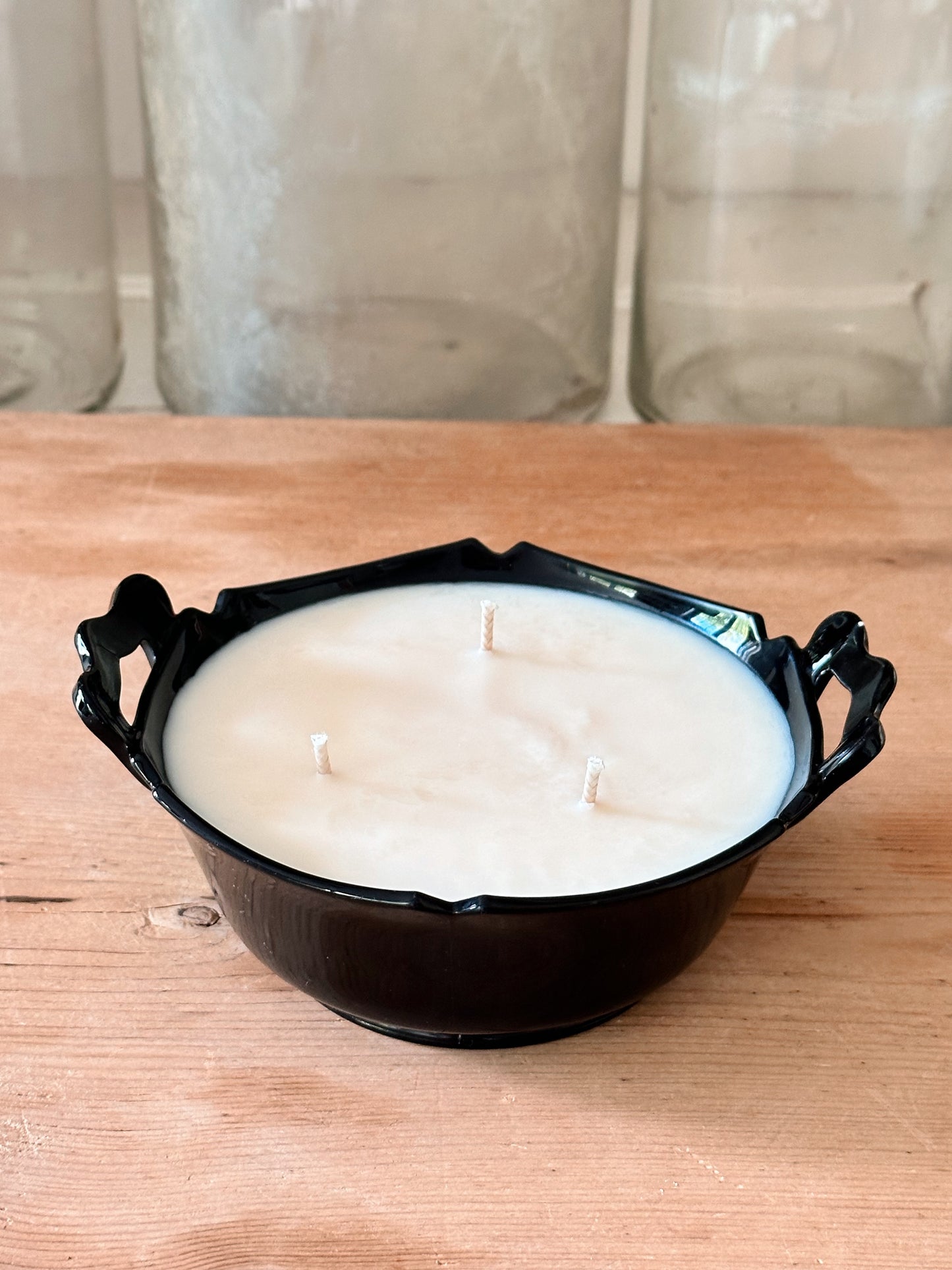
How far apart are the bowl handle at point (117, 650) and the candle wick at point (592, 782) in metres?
0.10

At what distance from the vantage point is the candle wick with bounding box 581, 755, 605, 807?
313 mm

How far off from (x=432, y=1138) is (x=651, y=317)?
0.55 m

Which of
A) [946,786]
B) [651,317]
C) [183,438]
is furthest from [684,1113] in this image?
[651,317]

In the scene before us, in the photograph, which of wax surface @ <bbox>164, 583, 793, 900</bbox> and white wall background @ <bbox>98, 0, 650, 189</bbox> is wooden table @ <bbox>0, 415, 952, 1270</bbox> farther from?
white wall background @ <bbox>98, 0, 650, 189</bbox>

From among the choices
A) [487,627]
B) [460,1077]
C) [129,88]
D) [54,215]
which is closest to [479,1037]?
[460,1077]

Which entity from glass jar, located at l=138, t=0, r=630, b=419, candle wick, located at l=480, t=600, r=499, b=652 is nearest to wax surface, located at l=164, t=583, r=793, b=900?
candle wick, located at l=480, t=600, r=499, b=652

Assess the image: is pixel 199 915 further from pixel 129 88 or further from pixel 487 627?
pixel 129 88

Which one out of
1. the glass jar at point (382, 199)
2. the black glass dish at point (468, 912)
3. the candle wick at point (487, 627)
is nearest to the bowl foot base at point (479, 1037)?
the black glass dish at point (468, 912)

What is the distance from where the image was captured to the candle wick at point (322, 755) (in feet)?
1.07

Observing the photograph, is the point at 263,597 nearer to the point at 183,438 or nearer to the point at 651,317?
the point at 183,438

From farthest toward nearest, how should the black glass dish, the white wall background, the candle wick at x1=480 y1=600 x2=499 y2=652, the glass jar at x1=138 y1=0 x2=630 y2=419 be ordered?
the white wall background, the glass jar at x1=138 y1=0 x2=630 y2=419, the candle wick at x1=480 y1=600 x2=499 y2=652, the black glass dish

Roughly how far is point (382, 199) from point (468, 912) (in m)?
0.48

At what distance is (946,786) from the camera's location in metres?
0.42

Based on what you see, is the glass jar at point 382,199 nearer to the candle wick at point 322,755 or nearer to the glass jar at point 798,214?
the glass jar at point 798,214
